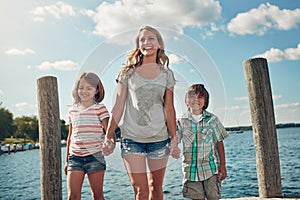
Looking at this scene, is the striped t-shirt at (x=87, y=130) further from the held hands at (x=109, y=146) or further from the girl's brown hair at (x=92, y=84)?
the held hands at (x=109, y=146)

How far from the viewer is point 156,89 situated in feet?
8.65

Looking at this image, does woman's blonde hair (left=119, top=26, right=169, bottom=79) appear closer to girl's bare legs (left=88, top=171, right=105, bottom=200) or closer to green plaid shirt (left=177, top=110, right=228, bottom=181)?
green plaid shirt (left=177, top=110, right=228, bottom=181)

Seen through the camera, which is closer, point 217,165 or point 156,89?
point 156,89

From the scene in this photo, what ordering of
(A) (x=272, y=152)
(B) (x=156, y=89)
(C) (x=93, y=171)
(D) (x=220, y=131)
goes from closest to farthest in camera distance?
1. (B) (x=156, y=89)
2. (C) (x=93, y=171)
3. (D) (x=220, y=131)
4. (A) (x=272, y=152)

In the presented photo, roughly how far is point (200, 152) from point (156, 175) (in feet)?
2.37

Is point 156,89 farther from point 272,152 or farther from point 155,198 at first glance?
point 272,152

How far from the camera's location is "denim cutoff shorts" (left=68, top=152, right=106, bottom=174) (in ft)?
10.3

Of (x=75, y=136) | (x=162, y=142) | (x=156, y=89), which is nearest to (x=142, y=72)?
(x=156, y=89)

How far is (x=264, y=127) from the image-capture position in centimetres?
449

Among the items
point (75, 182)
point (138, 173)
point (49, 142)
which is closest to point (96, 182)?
point (75, 182)

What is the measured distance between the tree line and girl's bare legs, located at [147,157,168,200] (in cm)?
4393

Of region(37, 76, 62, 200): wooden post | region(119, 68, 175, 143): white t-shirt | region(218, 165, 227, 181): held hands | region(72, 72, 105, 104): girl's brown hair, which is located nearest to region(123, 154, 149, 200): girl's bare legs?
region(119, 68, 175, 143): white t-shirt

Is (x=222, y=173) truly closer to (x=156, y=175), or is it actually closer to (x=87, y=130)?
(x=156, y=175)

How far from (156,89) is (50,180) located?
8.89 ft
